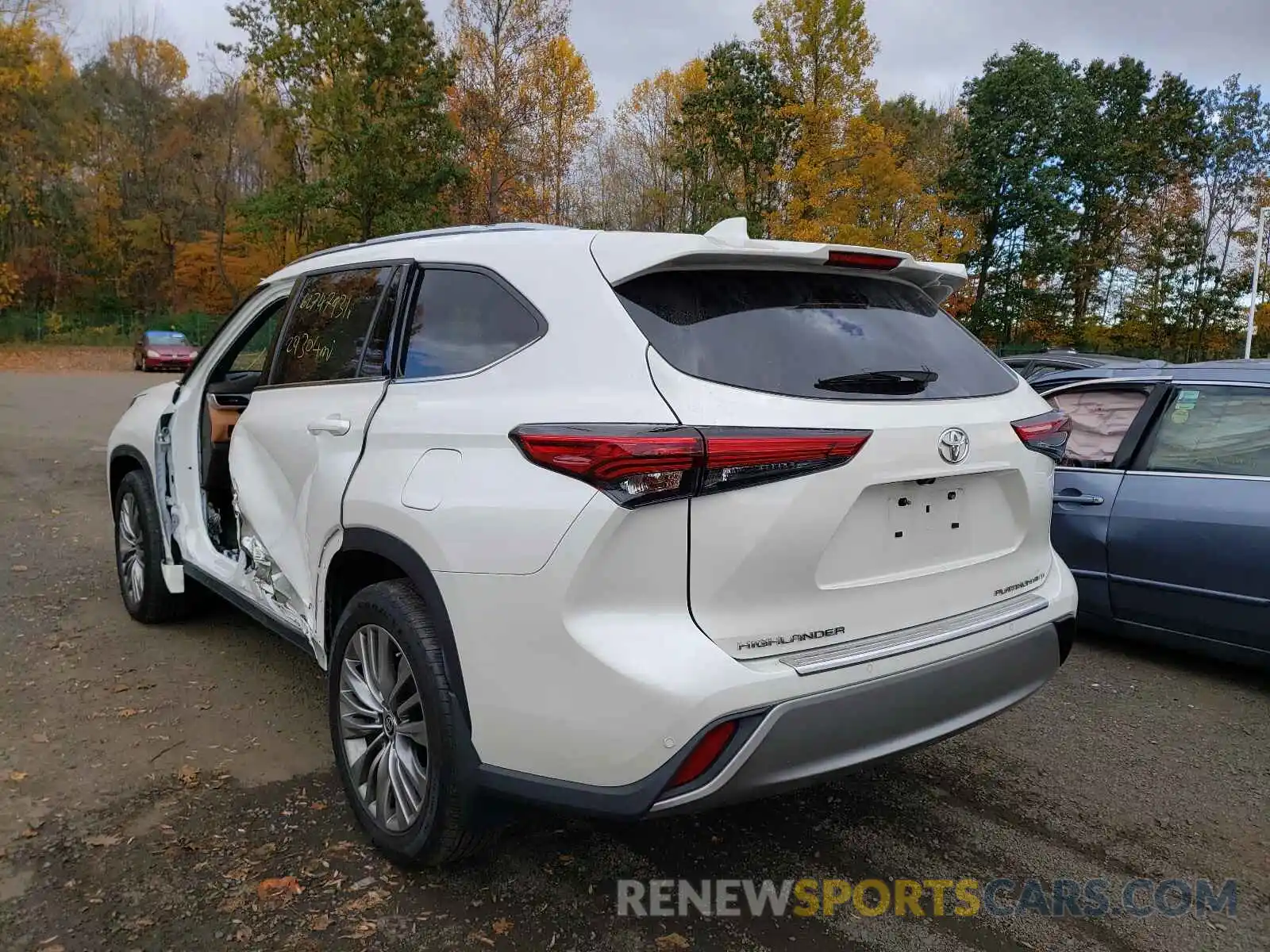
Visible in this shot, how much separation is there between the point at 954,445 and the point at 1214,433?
2875 mm

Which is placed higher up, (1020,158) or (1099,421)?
(1020,158)

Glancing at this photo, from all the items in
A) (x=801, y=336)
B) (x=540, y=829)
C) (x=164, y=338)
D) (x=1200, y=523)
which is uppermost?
(x=801, y=336)

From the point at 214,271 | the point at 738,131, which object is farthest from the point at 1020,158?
the point at 214,271

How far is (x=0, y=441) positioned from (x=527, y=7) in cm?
2130

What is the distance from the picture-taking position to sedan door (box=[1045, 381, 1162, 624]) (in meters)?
4.67

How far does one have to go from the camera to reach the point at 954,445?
8.00 feet

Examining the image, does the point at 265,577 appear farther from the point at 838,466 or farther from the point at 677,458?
the point at 838,466

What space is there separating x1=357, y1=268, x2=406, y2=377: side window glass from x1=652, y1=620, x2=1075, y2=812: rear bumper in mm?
1699

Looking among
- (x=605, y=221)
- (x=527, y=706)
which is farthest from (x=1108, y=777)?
(x=605, y=221)

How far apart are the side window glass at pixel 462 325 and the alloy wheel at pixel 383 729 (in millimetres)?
815

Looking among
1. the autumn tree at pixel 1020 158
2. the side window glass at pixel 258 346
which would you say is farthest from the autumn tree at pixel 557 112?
the side window glass at pixel 258 346

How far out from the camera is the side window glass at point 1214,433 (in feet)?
14.1

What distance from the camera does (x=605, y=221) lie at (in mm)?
38344

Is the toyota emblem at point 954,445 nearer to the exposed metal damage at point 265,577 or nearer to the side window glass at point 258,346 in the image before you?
the exposed metal damage at point 265,577
